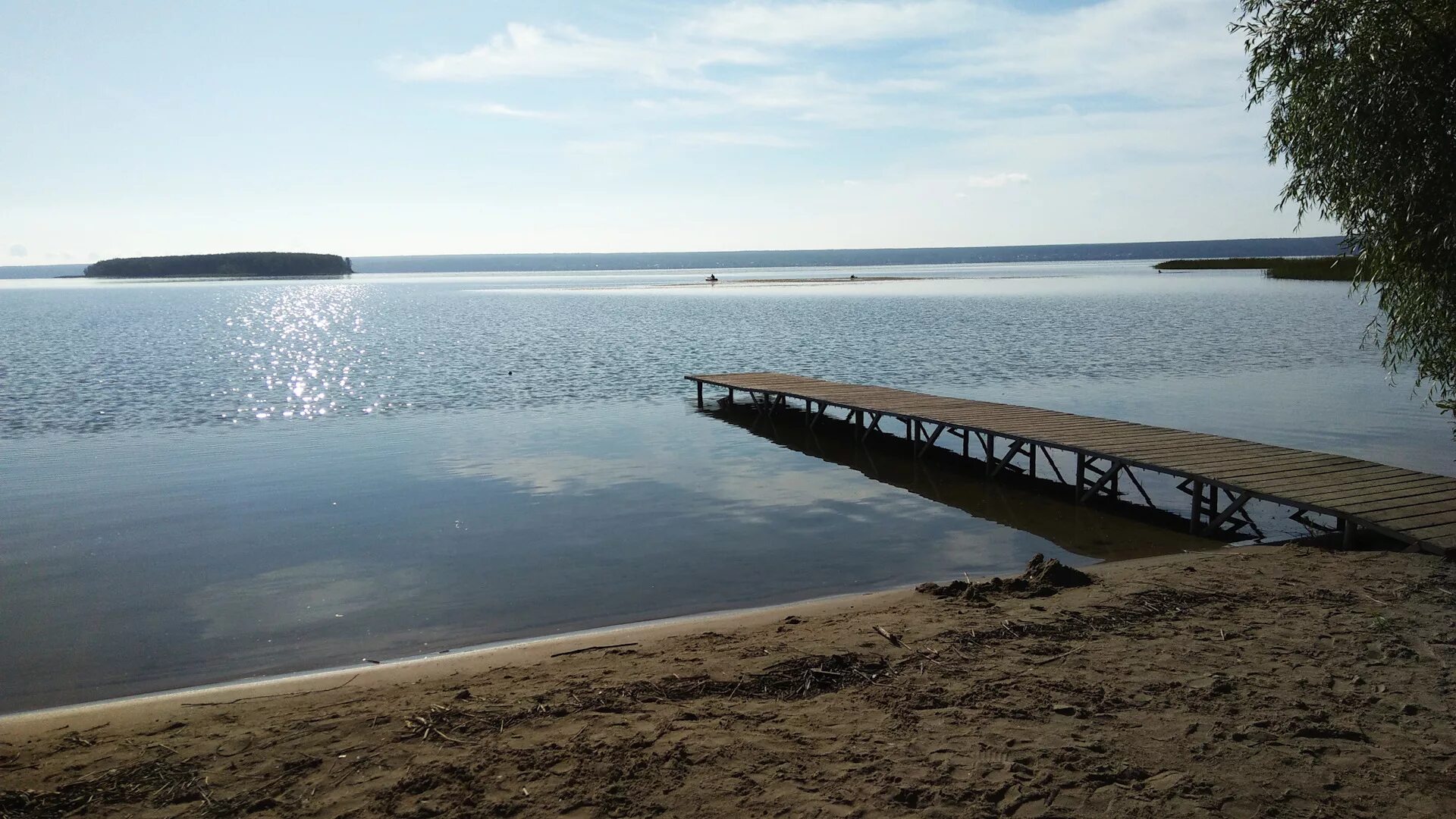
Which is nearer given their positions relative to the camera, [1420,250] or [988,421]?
[1420,250]

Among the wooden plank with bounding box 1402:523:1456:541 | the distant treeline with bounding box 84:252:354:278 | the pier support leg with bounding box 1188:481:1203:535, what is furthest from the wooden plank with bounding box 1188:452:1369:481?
the distant treeline with bounding box 84:252:354:278

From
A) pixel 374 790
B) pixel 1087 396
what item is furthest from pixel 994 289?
pixel 374 790

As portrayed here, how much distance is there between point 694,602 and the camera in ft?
33.0

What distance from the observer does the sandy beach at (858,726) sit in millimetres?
5129

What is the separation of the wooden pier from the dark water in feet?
2.63

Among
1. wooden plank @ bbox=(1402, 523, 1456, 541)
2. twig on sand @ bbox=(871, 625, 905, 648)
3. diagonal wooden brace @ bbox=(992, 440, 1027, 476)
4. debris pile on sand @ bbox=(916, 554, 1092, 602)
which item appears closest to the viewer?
twig on sand @ bbox=(871, 625, 905, 648)

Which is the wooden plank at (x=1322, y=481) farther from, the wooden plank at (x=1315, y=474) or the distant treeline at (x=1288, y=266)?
the distant treeline at (x=1288, y=266)

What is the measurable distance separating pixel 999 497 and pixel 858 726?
387 inches

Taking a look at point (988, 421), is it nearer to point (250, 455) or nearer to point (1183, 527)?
point (1183, 527)

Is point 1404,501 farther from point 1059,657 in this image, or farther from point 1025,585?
point 1059,657

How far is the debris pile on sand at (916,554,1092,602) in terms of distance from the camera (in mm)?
9008

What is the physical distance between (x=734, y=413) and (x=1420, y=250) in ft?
52.4

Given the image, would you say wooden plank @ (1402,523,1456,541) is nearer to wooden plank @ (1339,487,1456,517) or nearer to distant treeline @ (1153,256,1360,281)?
wooden plank @ (1339,487,1456,517)

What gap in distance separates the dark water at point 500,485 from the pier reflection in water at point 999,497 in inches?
3.9
